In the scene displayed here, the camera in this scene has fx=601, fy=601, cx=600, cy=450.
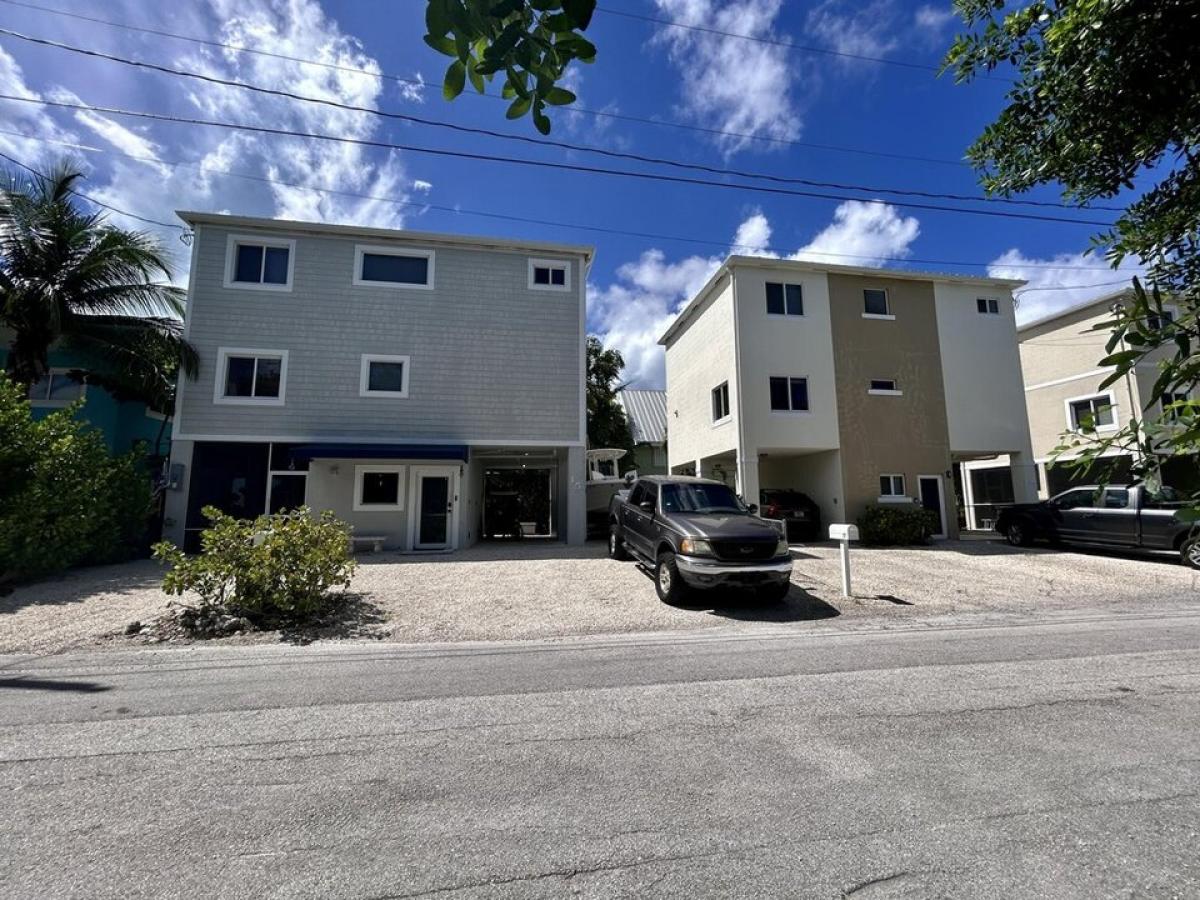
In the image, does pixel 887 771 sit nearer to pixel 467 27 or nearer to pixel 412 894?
pixel 412 894

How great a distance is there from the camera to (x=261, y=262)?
16906mm

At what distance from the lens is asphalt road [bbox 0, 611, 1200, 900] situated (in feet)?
9.07

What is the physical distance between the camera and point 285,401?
16.3 m

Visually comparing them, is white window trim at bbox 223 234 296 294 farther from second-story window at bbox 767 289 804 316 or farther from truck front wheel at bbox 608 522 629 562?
second-story window at bbox 767 289 804 316

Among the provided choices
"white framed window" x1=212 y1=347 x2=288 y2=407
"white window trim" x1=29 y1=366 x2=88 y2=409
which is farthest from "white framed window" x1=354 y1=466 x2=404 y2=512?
"white window trim" x1=29 y1=366 x2=88 y2=409

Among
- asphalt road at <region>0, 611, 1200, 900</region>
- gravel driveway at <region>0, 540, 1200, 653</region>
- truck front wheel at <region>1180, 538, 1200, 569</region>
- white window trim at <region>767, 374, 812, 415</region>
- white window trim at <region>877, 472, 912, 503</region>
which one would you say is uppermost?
white window trim at <region>767, 374, 812, 415</region>

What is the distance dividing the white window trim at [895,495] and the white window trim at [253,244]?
718 inches

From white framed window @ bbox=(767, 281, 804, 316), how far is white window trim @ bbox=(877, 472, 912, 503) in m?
5.70

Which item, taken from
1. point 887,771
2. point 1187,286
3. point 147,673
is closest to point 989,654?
point 887,771

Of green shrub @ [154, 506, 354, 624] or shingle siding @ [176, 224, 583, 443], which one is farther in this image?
shingle siding @ [176, 224, 583, 443]

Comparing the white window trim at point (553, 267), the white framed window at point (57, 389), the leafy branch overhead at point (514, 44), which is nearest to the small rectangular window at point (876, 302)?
the white window trim at point (553, 267)

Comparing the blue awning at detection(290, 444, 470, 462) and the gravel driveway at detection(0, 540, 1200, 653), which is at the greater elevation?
the blue awning at detection(290, 444, 470, 462)

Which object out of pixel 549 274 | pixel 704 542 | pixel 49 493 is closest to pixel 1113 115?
pixel 704 542

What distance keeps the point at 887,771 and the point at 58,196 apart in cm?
2075
